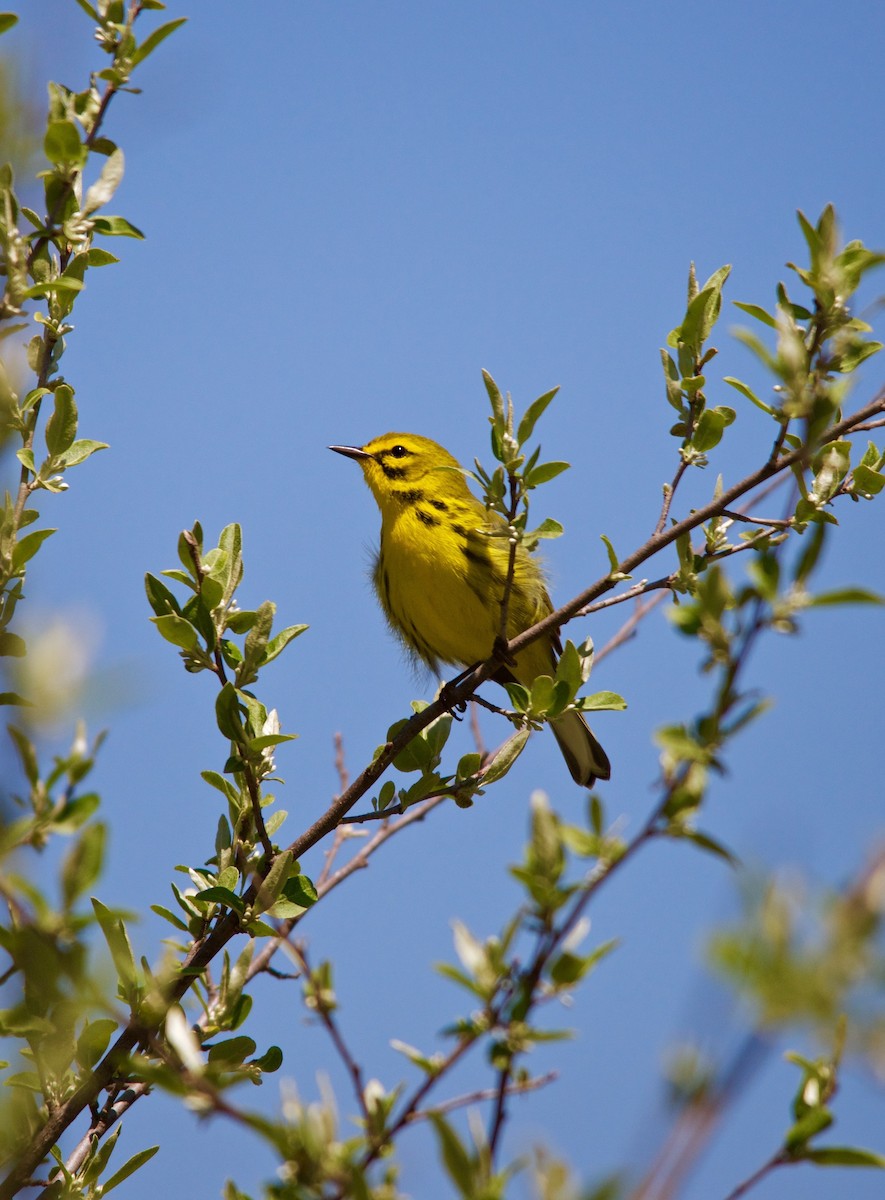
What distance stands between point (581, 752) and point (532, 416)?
3.41m

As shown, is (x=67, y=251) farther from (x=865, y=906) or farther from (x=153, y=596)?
(x=865, y=906)

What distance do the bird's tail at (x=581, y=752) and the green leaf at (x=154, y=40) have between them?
12.7ft

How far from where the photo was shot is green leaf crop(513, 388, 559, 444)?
254 centimetres

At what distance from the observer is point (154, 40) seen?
2.43 metres

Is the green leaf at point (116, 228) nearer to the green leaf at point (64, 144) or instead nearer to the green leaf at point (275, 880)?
the green leaf at point (64, 144)

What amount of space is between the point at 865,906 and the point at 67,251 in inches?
87.5

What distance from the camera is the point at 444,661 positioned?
584cm

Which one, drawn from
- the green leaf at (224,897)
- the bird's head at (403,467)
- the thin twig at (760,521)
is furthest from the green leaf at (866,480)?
the bird's head at (403,467)

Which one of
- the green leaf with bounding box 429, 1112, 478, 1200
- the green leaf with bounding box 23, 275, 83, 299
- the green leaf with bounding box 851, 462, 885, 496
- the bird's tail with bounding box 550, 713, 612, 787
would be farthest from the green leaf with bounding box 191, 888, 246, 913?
the bird's tail with bounding box 550, 713, 612, 787

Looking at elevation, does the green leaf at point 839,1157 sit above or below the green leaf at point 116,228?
below

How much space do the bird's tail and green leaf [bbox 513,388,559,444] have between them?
3.23 metres

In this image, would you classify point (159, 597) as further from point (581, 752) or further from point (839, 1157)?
point (581, 752)

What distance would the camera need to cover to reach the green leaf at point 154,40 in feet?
7.86

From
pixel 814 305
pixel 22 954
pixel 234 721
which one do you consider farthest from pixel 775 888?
pixel 234 721
